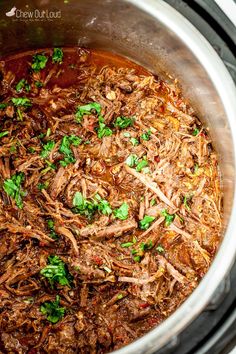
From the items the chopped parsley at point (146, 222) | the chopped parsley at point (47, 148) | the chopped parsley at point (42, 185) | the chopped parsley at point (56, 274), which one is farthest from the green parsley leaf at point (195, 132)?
the chopped parsley at point (56, 274)

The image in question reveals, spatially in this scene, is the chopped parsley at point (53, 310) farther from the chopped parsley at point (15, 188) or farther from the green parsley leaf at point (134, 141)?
the green parsley leaf at point (134, 141)

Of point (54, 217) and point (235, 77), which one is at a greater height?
point (235, 77)

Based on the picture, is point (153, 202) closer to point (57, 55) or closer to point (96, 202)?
point (96, 202)

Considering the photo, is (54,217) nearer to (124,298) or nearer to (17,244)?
(17,244)

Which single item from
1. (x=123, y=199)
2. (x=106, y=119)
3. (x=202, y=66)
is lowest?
(x=123, y=199)

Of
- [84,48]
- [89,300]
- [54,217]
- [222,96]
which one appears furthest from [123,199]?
[84,48]

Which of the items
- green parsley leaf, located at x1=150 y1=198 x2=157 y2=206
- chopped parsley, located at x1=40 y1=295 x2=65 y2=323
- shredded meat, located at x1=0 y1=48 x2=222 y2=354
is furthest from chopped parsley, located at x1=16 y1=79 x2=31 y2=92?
chopped parsley, located at x1=40 y1=295 x2=65 y2=323

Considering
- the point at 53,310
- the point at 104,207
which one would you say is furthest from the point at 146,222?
the point at 53,310
